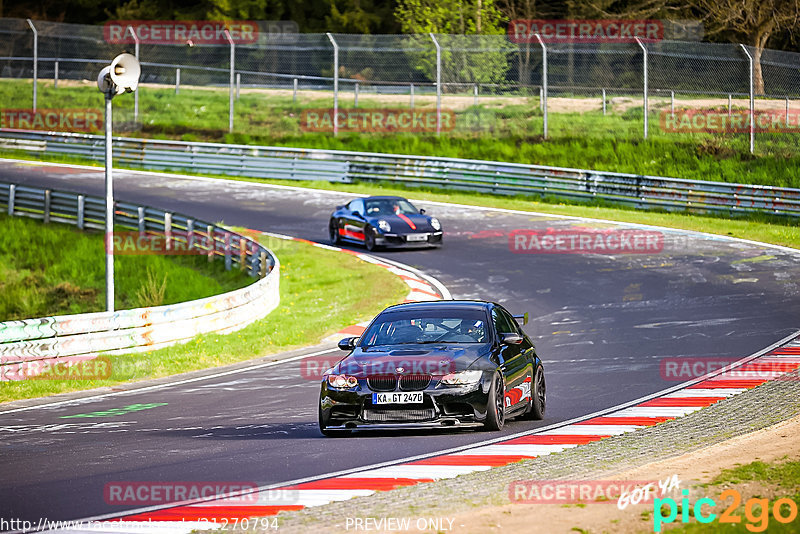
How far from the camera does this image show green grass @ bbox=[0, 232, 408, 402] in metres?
15.9

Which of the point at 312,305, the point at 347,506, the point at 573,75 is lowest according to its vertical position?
the point at 312,305

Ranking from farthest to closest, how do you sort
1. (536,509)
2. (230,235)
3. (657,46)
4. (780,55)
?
1. (657,46)
2. (780,55)
3. (230,235)
4. (536,509)

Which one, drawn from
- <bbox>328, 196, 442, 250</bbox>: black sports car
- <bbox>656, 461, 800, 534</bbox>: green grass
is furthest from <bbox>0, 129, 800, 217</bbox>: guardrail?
<bbox>656, 461, 800, 534</bbox>: green grass

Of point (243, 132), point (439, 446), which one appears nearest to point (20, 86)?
point (243, 132)

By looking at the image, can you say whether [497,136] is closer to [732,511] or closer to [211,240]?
[211,240]

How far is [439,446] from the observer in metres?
10.3

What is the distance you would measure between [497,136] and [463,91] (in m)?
2.15

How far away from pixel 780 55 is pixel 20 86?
29.5 meters

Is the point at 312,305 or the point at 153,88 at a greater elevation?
the point at 153,88

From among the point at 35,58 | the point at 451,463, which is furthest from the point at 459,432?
the point at 35,58

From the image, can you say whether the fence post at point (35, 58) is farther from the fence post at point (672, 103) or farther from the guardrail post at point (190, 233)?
the fence post at point (672, 103)

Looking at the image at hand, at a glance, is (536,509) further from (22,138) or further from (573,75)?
(22,138)

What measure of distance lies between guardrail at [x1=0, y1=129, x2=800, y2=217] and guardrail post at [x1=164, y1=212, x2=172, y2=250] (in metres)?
10.4

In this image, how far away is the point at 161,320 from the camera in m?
17.4
